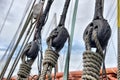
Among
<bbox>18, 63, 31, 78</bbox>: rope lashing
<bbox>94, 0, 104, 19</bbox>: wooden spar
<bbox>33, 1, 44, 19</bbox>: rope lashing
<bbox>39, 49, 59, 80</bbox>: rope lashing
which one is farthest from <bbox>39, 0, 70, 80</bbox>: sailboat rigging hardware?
<bbox>33, 1, 44, 19</bbox>: rope lashing

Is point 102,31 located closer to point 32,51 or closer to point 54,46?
point 54,46

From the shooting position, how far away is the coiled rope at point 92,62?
2883mm

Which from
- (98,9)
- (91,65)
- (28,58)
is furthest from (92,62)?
(28,58)

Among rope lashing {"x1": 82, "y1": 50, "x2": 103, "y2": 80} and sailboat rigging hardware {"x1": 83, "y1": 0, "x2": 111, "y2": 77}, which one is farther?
sailboat rigging hardware {"x1": 83, "y1": 0, "x2": 111, "y2": 77}

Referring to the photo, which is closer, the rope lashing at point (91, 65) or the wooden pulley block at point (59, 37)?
the rope lashing at point (91, 65)

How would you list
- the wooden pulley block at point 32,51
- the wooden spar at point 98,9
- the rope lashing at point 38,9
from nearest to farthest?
1. the wooden spar at point 98,9
2. the wooden pulley block at point 32,51
3. the rope lashing at point 38,9

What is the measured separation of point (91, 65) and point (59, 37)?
Answer: 884mm

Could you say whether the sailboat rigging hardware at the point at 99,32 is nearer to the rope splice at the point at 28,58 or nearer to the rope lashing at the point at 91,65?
the rope lashing at the point at 91,65

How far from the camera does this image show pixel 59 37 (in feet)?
12.2

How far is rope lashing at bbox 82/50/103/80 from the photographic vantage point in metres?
2.88

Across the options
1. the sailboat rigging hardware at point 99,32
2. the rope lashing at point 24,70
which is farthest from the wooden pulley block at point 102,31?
the rope lashing at point 24,70

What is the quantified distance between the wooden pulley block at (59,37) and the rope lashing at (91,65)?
0.78 metres

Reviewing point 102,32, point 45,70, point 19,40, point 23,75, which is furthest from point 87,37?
point 19,40

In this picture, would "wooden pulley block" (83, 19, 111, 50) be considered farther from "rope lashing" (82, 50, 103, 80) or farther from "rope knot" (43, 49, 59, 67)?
"rope knot" (43, 49, 59, 67)
